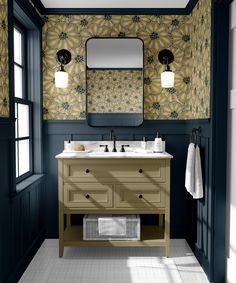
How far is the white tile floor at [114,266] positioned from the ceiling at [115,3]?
2.53m

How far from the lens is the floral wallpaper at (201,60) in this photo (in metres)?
3.14

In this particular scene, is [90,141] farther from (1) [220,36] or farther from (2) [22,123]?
(1) [220,36]

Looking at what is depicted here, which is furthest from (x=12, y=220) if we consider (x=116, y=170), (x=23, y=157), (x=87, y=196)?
(x=116, y=170)

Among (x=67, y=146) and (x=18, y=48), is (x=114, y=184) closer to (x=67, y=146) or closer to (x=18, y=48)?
(x=67, y=146)

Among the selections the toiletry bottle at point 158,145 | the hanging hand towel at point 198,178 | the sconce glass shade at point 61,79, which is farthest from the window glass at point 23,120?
the hanging hand towel at point 198,178

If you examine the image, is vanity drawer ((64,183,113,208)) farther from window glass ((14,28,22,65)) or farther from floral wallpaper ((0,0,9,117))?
window glass ((14,28,22,65))

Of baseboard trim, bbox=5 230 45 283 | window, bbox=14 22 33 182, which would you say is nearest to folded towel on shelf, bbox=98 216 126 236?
baseboard trim, bbox=5 230 45 283

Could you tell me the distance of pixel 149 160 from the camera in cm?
338

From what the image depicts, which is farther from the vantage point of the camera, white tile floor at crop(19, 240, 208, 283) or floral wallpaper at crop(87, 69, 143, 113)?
floral wallpaper at crop(87, 69, 143, 113)

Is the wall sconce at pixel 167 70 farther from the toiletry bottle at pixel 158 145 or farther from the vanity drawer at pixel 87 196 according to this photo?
the vanity drawer at pixel 87 196

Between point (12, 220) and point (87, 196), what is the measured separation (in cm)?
80

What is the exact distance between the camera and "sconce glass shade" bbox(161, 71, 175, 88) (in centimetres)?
376

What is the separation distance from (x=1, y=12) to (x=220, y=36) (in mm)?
1699

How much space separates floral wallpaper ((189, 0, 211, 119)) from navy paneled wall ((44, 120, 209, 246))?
35 centimetres
